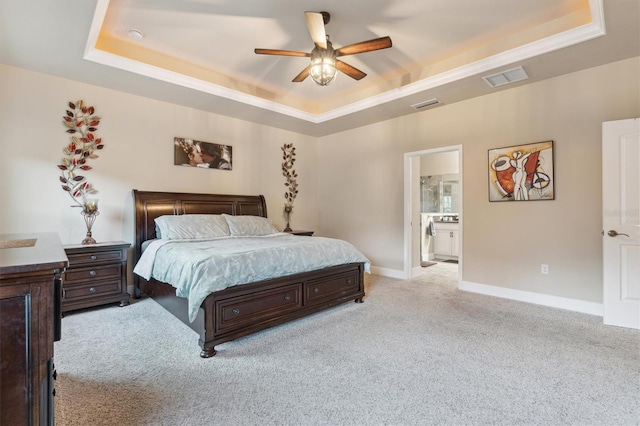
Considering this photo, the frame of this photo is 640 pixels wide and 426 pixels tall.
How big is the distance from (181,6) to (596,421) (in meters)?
4.45

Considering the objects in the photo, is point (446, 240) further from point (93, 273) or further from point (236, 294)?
point (93, 273)

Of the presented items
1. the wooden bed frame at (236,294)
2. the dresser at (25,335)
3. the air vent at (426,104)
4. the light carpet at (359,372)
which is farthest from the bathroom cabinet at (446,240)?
the dresser at (25,335)

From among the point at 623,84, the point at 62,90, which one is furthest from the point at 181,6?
the point at 623,84

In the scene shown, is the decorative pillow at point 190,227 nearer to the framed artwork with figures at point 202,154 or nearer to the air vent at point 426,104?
the framed artwork with figures at point 202,154

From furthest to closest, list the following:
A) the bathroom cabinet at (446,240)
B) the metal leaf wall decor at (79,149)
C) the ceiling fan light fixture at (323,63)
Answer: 1. the bathroom cabinet at (446,240)
2. the metal leaf wall decor at (79,149)
3. the ceiling fan light fixture at (323,63)

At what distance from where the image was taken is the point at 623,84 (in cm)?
322

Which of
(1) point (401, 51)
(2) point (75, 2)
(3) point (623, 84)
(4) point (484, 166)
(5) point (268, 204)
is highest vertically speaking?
(1) point (401, 51)

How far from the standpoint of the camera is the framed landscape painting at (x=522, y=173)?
145 inches

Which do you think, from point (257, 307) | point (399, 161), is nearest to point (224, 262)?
point (257, 307)

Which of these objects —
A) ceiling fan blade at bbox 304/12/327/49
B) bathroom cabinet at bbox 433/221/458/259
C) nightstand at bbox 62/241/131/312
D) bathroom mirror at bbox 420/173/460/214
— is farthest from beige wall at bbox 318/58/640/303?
nightstand at bbox 62/241/131/312

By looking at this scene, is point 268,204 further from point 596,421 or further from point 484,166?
point 596,421

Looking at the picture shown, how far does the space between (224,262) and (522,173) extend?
383cm

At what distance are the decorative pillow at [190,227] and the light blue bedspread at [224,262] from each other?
8.2 inches

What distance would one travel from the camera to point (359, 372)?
2.17 m
